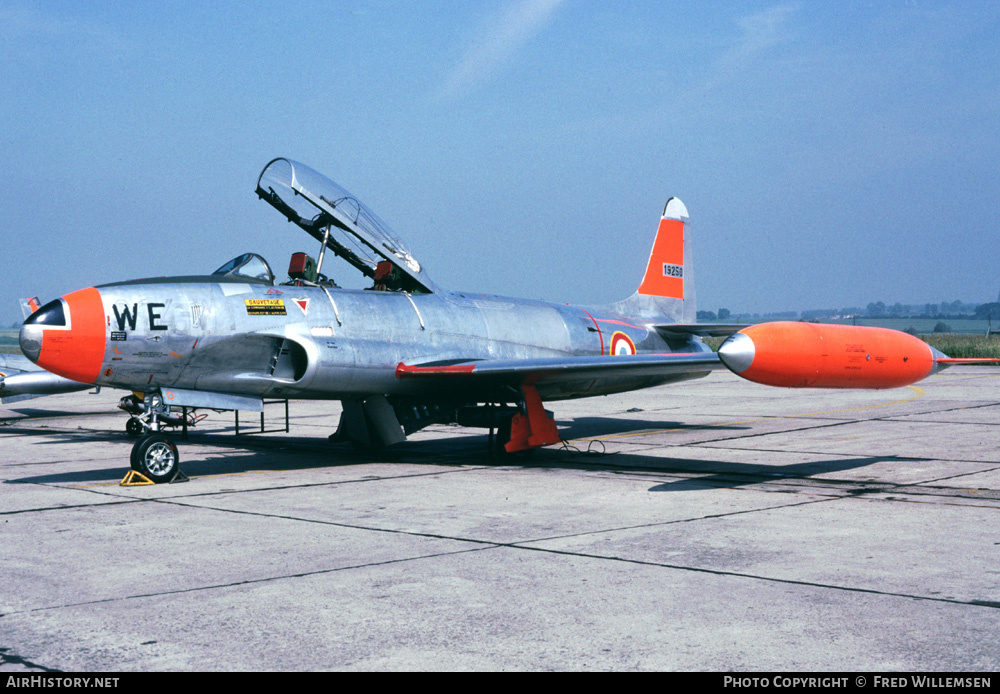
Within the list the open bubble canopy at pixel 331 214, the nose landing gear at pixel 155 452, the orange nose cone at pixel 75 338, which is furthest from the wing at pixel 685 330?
the orange nose cone at pixel 75 338

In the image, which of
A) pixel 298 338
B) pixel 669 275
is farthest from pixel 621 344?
pixel 298 338

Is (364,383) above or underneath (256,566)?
above

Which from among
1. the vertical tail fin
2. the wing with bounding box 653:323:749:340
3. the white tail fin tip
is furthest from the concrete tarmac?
the white tail fin tip

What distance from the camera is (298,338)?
1123 cm

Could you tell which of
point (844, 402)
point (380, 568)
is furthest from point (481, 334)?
point (844, 402)

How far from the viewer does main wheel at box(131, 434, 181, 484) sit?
10.2 meters

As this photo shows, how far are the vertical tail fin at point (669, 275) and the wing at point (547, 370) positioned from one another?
4.28m

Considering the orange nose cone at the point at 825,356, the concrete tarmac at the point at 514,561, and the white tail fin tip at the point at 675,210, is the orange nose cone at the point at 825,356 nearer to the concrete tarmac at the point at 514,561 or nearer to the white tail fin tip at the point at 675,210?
the concrete tarmac at the point at 514,561

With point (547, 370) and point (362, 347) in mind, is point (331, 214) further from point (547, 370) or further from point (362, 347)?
point (547, 370)

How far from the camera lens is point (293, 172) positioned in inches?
482

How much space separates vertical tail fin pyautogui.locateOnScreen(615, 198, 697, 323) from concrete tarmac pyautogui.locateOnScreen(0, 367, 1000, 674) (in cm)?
472
